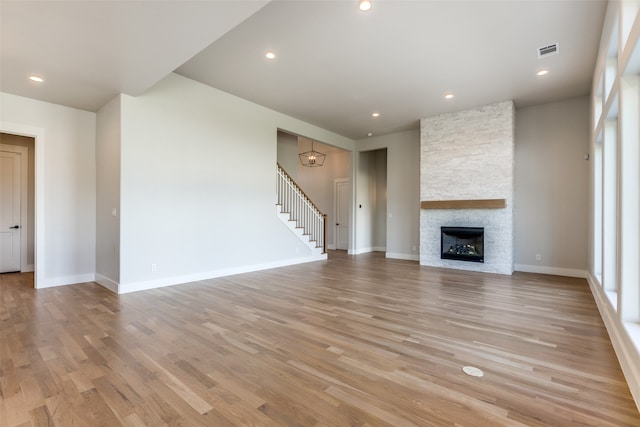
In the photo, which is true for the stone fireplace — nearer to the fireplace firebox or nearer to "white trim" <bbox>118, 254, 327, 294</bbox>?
the fireplace firebox

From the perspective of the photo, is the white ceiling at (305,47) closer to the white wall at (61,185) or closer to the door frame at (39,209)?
the white wall at (61,185)

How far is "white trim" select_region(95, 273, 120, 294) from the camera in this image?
4.46m

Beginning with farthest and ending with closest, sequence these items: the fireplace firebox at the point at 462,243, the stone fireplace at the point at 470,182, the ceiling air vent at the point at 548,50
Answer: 1. the fireplace firebox at the point at 462,243
2. the stone fireplace at the point at 470,182
3. the ceiling air vent at the point at 548,50

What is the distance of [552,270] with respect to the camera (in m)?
6.08

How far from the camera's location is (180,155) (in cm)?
504

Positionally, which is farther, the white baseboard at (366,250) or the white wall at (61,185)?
the white baseboard at (366,250)

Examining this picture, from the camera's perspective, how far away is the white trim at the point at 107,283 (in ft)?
14.6

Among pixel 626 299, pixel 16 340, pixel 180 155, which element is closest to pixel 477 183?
pixel 626 299

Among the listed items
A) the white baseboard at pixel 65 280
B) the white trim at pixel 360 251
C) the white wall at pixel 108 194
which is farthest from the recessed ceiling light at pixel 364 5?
the white trim at pixel 360 251

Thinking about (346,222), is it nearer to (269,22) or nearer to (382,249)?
(382,249)

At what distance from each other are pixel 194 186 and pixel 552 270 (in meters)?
7.18

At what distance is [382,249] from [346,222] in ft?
4.96

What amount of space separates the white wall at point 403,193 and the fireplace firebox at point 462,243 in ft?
3.84

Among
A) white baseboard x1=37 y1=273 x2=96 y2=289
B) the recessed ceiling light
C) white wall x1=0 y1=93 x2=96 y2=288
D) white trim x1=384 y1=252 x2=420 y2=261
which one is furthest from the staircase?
the recessed ceiling light
